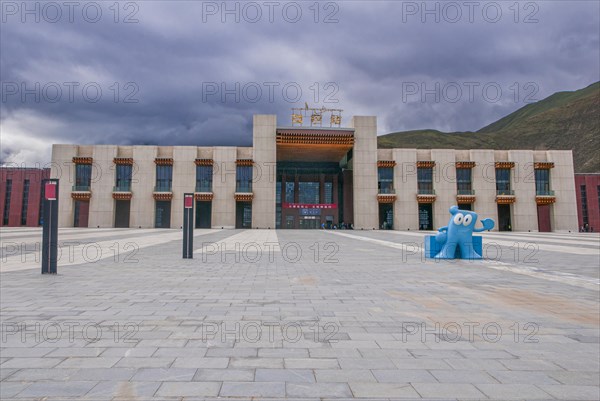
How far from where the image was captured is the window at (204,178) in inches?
1838

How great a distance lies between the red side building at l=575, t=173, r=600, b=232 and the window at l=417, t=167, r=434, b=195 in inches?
1004

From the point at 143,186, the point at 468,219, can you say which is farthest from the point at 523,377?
the point at 143,186

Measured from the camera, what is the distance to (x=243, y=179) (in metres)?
47.0

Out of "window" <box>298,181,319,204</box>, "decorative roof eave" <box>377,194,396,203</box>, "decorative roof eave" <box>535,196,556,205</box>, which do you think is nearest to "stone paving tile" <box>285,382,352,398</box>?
"decorative roof eave" <box>377,194,396,203</box>

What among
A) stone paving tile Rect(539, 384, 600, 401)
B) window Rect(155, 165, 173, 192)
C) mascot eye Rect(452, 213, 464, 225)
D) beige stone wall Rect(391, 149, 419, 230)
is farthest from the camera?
beige stone wall Rect(391, 149, 419, 230)

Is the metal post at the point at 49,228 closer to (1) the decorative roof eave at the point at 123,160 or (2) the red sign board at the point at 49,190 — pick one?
(2) the red sign board at the point at 49,190

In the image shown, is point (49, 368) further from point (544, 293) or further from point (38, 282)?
point (544, 293)

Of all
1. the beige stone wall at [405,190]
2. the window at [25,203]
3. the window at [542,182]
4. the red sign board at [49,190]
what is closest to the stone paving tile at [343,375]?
the red sign board at [49,190]

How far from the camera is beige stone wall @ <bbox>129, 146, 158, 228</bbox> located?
45.9 metres

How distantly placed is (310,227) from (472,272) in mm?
43622

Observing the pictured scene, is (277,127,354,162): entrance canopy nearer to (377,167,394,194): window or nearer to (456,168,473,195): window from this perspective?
(377,167,394,194): window

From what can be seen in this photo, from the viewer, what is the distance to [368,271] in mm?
9625

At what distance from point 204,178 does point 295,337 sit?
4449 cm

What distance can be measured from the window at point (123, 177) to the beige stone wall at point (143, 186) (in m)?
0.69
